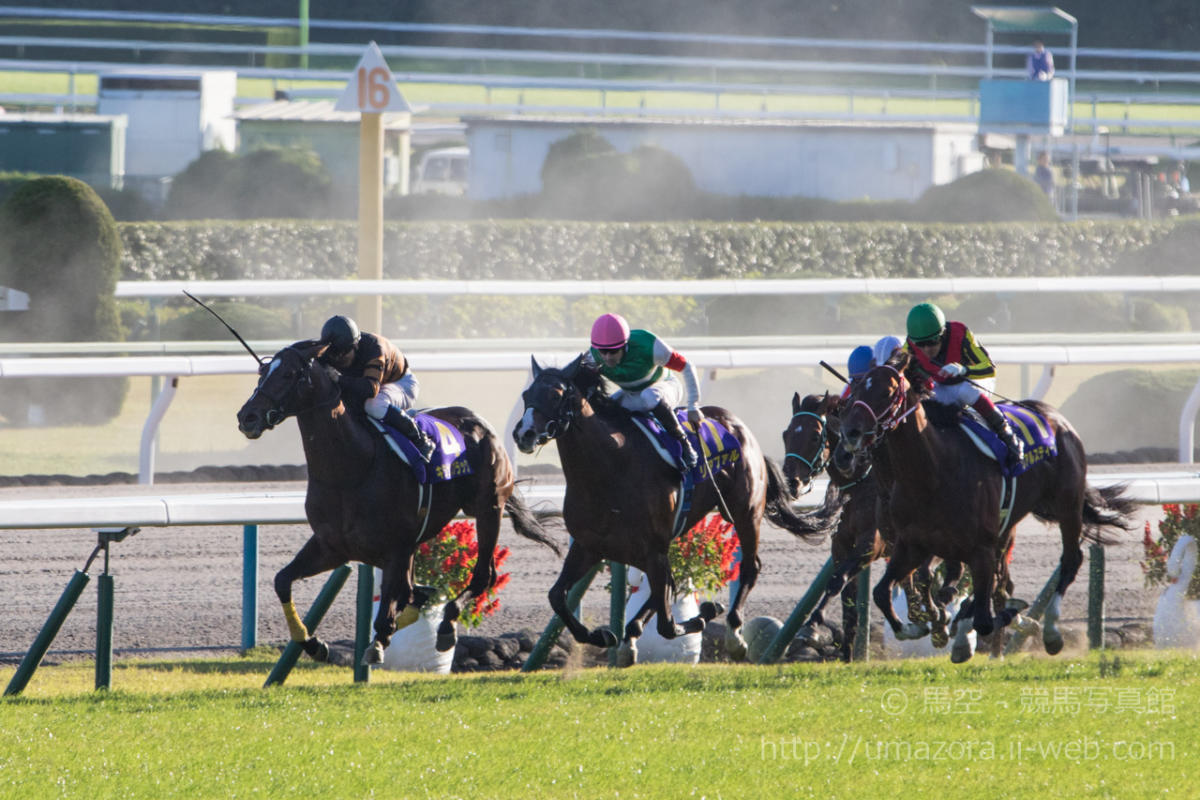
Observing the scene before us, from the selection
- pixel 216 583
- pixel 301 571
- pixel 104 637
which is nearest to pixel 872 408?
pixel 301 571

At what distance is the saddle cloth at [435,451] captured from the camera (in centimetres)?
521

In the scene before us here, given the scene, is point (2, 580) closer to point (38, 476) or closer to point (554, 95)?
point (38, 476)

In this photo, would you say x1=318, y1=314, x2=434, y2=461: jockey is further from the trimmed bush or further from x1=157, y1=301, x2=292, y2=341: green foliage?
x1=157, y1=301, x2=292, y2=341: green foliage

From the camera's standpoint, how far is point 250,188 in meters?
19.9

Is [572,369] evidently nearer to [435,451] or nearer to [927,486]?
[435,451]

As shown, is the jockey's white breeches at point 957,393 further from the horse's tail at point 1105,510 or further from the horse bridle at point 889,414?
the horse's tail at point 1105,510

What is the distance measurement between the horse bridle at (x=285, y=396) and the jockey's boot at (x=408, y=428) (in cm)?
23

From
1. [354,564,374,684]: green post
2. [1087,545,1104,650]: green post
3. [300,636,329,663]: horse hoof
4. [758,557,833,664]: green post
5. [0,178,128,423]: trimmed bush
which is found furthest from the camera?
[0,178,128,423]: trimmed bush

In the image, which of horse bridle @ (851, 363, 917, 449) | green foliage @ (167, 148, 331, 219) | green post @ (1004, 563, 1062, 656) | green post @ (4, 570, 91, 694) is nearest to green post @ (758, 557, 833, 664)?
green post @ (1004, 563, 1062, 656)

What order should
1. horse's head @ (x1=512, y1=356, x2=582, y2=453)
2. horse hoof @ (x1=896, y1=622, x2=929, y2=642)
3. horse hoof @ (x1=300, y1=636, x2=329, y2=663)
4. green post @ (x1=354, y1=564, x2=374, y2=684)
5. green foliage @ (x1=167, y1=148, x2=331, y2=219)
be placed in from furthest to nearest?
green foliage @ (x1=167, y1=148, x2=331, y2=219), green post @ (x1=354, y1=564, x2=374, y2=684), horse hoof @ (x1=896, y1=622, x2=929, y2=642), horse hoof @ (x1=300, y1=636, x2=329, y2=663), horse's head @ (x1=512, y1=356, x2=582, y2=453)

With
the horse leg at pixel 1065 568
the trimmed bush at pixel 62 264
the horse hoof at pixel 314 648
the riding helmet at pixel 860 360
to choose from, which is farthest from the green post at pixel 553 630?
the trimmed bush at pixel 62 264

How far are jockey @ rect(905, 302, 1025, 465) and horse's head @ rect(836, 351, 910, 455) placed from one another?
378 millimetres

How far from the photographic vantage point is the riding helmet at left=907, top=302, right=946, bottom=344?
5324mm
